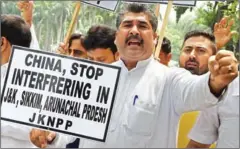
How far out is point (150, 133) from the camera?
1.84 meters

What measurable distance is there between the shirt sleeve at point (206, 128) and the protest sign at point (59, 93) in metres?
0.37

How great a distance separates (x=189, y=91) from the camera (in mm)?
1693

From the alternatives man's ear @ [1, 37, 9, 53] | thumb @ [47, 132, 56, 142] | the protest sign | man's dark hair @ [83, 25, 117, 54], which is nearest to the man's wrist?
the protest sign

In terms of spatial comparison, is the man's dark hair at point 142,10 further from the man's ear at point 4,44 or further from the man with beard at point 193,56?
the man's ear at point 4,44

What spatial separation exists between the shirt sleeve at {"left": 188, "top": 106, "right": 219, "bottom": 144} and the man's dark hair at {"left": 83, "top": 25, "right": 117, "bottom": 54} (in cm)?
45

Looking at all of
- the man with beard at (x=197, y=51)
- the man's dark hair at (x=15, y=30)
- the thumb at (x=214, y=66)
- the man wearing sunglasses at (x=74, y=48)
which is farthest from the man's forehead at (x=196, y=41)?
the man's dark hair at (x=15, y=30)

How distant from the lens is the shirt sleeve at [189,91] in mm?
1580

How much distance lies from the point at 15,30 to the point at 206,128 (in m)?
0.89

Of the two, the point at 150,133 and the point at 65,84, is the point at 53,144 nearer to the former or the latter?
the point at 65,84

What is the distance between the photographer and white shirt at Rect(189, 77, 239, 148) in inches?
69.5

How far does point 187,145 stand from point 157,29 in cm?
49

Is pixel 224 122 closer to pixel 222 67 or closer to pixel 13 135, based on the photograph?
pixel 222 67

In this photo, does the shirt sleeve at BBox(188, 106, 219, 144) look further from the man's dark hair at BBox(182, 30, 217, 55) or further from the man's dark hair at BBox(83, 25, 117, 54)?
the man's dark hair at BBox(83, 25, 117, 54)

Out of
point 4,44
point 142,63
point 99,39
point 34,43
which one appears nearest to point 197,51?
point 142,63
